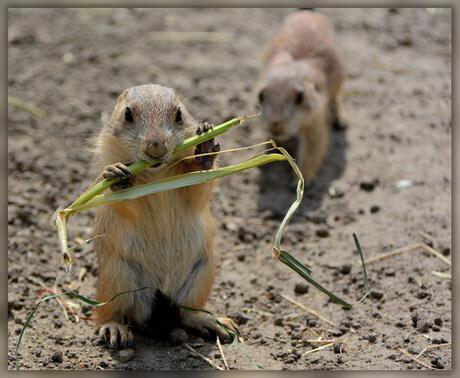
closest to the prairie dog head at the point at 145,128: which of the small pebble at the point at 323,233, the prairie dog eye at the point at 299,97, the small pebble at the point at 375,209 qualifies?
the small pebble at the point at 323,233

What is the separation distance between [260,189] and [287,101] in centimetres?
132

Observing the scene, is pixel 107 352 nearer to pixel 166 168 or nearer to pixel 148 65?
pixel 166 168

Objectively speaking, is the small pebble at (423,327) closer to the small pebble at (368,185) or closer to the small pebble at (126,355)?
the small pebble at (126,355)

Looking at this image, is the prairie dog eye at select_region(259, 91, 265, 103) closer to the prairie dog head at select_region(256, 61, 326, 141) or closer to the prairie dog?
the prairie dog head at select_region(256, 61, 326, 141)

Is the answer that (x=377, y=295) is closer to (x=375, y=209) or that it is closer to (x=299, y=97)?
(x=375, y=209)

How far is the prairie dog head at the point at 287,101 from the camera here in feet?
26.6

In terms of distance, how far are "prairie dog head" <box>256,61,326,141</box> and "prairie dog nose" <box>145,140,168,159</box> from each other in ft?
12.4

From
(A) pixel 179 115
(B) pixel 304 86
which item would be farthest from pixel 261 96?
(A) pixel 179 115

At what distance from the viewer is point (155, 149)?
4.34 m

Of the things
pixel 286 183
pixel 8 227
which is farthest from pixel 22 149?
pixel 286 183

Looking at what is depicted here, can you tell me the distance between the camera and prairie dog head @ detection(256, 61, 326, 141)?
8.09 meters

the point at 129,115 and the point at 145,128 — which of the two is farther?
the point at 129,115

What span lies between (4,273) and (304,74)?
476cm

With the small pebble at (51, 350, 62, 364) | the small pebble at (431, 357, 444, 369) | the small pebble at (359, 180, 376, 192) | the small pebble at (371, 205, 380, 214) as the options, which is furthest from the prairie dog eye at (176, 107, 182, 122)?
the small pebble at (359, 180, 376, 192)
